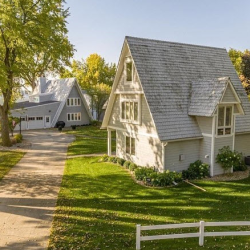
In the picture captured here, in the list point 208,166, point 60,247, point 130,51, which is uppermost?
point 130,51

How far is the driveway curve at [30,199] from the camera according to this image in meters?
9.79

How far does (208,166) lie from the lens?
682 inches

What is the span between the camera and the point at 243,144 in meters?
19.7

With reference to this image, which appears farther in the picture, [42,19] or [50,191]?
[42,19]

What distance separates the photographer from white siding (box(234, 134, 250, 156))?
763 inches

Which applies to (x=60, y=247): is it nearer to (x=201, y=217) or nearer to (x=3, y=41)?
(x=201, y=217)

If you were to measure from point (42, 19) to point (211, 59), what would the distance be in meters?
15.2

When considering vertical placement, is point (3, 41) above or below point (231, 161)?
above

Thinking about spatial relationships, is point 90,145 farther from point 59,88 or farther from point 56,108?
point 59,88

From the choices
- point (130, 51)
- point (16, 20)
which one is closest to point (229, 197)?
point (130, 51)

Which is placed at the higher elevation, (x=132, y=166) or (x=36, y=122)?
(x=36, y=122)

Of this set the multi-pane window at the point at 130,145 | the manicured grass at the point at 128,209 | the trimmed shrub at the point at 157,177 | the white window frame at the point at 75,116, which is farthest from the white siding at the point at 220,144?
the white window frame at the point at 75,116

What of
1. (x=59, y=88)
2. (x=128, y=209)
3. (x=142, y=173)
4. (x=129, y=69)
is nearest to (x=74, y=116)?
(x=59, y=88)

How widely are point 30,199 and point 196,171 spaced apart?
33.6 feet
